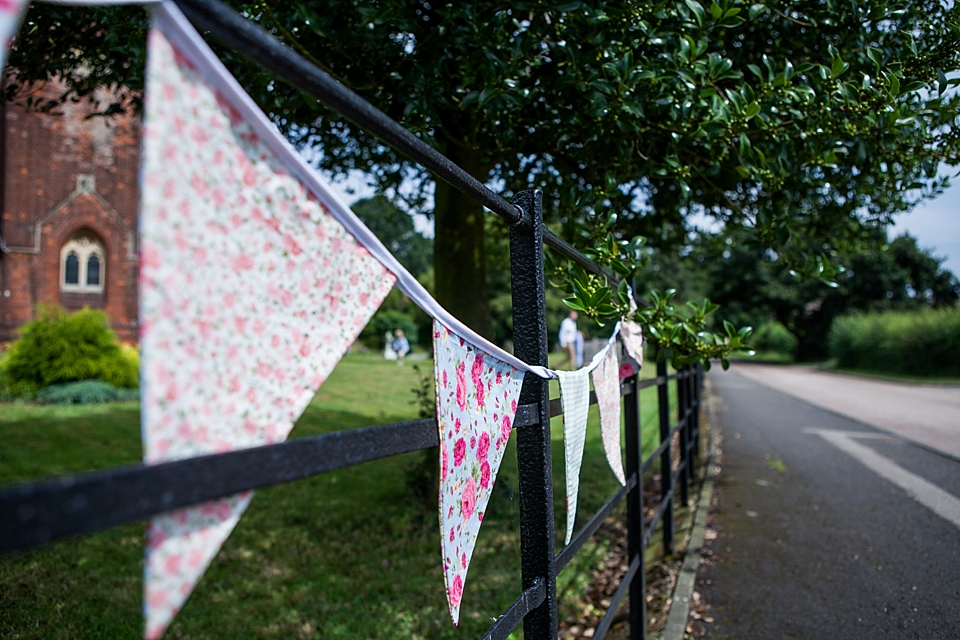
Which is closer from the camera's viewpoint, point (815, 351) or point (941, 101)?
point (941, 101)

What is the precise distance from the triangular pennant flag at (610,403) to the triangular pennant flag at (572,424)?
23 centimetres

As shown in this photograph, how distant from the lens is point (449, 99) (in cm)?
390

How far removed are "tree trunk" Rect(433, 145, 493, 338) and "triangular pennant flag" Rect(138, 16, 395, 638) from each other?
4.87m

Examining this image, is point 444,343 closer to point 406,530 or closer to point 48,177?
point 406,530

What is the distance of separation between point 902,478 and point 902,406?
8.99m

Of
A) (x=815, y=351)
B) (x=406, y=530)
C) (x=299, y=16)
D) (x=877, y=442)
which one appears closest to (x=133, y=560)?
(x=406, y=530)

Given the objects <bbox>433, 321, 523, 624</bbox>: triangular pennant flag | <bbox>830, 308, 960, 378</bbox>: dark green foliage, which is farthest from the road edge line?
<bbox>830, 308, 960, 378</bbox>: dark green foliage

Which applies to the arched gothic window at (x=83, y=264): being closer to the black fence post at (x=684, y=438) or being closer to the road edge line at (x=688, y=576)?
the black fence post at (x=684, y=438)

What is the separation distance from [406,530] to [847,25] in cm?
473

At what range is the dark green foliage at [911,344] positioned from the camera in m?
24.6

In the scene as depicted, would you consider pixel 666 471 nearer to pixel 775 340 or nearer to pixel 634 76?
pixel 634 76

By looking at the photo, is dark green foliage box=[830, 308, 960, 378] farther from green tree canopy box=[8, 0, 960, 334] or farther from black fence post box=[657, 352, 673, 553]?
green tree canopy box=[8, 0, 960, 334]

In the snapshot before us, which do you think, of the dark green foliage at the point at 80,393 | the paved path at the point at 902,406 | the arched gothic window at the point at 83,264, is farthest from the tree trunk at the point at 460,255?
the arched gothic window at the point at 83,264

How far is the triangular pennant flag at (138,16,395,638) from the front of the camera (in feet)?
2.19
